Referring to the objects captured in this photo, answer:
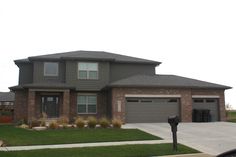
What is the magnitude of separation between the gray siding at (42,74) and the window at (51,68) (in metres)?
0.29

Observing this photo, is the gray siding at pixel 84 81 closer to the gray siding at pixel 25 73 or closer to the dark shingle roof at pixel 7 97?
the gray siding at pixel 25 73

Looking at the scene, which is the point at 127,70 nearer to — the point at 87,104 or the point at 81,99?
the point at 87,104

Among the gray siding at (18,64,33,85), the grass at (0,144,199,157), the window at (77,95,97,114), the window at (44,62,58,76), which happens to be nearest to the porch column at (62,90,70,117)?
the window at (77,95,97,114)

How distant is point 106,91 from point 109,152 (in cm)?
1772

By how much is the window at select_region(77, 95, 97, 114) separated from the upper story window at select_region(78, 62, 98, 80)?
177 centimetres

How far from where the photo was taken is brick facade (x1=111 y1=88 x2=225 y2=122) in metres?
26.8

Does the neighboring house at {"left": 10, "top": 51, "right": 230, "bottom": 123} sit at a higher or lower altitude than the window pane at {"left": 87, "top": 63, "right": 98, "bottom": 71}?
lower

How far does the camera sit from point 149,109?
27.5 meters

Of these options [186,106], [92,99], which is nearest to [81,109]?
[92,99]

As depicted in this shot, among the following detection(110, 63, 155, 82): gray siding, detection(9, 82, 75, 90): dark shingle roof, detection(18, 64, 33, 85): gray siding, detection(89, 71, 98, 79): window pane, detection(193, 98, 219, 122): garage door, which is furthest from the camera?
detection(18, 64, 33, 85): gray siding

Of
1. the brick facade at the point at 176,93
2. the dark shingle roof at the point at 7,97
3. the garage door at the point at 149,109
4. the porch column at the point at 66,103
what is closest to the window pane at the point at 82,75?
the porch column at the point at 66,103

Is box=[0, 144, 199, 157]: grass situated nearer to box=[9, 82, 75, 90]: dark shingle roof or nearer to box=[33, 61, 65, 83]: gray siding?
box=[9, 82, 75, 90]: dark shingle roof

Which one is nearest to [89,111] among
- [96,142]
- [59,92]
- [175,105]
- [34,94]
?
[59,92]

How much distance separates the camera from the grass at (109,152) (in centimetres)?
1195
